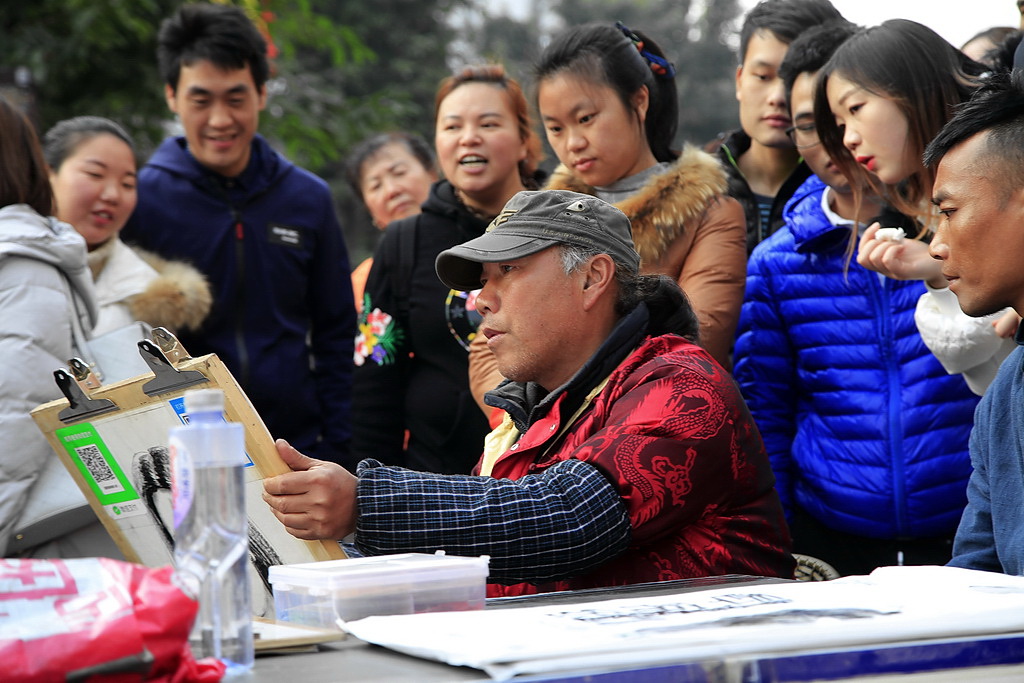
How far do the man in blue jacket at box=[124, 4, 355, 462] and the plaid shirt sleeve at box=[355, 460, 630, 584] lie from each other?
87.5 inches

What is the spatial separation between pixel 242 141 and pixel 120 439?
2.43m

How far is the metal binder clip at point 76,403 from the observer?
7.14ft

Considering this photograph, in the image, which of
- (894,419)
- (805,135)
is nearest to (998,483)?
(894,419)

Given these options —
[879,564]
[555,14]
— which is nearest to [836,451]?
[879,564]

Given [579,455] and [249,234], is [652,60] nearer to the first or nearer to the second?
[249,234]

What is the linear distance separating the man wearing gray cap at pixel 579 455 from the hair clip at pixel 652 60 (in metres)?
1.10

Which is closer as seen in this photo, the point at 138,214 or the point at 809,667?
the point at 809,667

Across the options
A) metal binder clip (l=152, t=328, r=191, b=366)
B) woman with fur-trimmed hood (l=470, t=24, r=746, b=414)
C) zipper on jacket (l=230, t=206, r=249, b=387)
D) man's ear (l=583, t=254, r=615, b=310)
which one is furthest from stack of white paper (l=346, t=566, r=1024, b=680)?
zipper on jacket (l=230, t=206, r=249, b=387)

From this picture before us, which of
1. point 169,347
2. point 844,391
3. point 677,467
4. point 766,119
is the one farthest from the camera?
point 766,119

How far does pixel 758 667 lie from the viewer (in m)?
1.26

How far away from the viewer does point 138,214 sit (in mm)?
4305

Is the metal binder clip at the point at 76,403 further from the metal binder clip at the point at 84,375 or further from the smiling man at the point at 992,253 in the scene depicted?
the smiling man at the point at 992,253

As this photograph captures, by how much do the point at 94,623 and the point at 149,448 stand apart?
1.01 m

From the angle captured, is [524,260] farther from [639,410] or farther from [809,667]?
[809,667]
